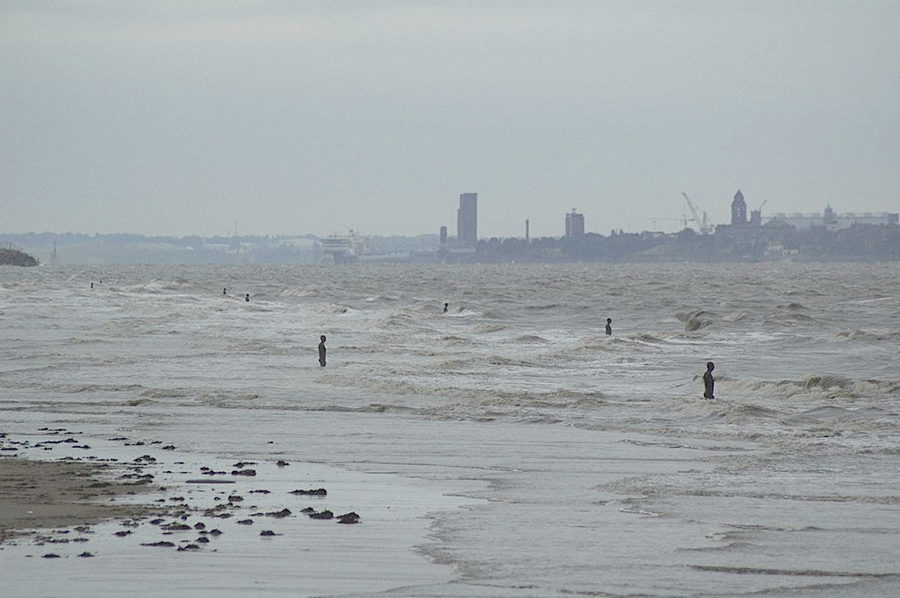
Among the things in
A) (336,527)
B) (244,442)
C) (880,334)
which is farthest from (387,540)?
(880,334)

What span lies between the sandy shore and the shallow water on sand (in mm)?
928

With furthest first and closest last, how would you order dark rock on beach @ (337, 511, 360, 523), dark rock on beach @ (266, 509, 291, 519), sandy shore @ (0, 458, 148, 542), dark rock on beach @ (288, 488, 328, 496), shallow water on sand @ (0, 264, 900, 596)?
dark rock on beach @ (288, 488, 328, 496) → dark rock on beach @ (266, 509, 291, 519) → dark rock on beach @ (337, 511, 360, 523) → sandy shore @ (0, 458, 148, 542) → shallow water on sand @ (0, 264, 900, 596)

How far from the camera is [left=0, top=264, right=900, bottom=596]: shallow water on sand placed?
9.49m

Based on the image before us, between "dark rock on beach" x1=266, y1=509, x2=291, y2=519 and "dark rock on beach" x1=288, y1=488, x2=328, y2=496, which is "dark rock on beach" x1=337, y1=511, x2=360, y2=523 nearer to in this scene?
"dark rock on beach" x1=266, y1=509, x2=291, y2=519

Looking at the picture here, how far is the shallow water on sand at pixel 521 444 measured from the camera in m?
9.49

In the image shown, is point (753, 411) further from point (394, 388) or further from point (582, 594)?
point (582, 594)

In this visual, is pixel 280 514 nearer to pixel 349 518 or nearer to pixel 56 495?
pixel 349 518

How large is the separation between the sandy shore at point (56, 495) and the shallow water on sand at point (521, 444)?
93 cm

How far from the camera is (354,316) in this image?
204 feet

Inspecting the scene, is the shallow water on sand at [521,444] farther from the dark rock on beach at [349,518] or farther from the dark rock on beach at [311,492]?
the dark rock on beach at [311,492]

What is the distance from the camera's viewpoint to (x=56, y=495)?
1243 cm

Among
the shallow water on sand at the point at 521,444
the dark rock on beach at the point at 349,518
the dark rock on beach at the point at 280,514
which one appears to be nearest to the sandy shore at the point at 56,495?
the shallow water on sand at the point at 521,444

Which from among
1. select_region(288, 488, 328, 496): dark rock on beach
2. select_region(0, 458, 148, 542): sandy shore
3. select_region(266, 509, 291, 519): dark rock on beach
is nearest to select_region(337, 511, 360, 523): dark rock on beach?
select_region(266, 509, 291, 519): dark rock on beach

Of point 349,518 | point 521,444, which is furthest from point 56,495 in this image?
point 521,444
